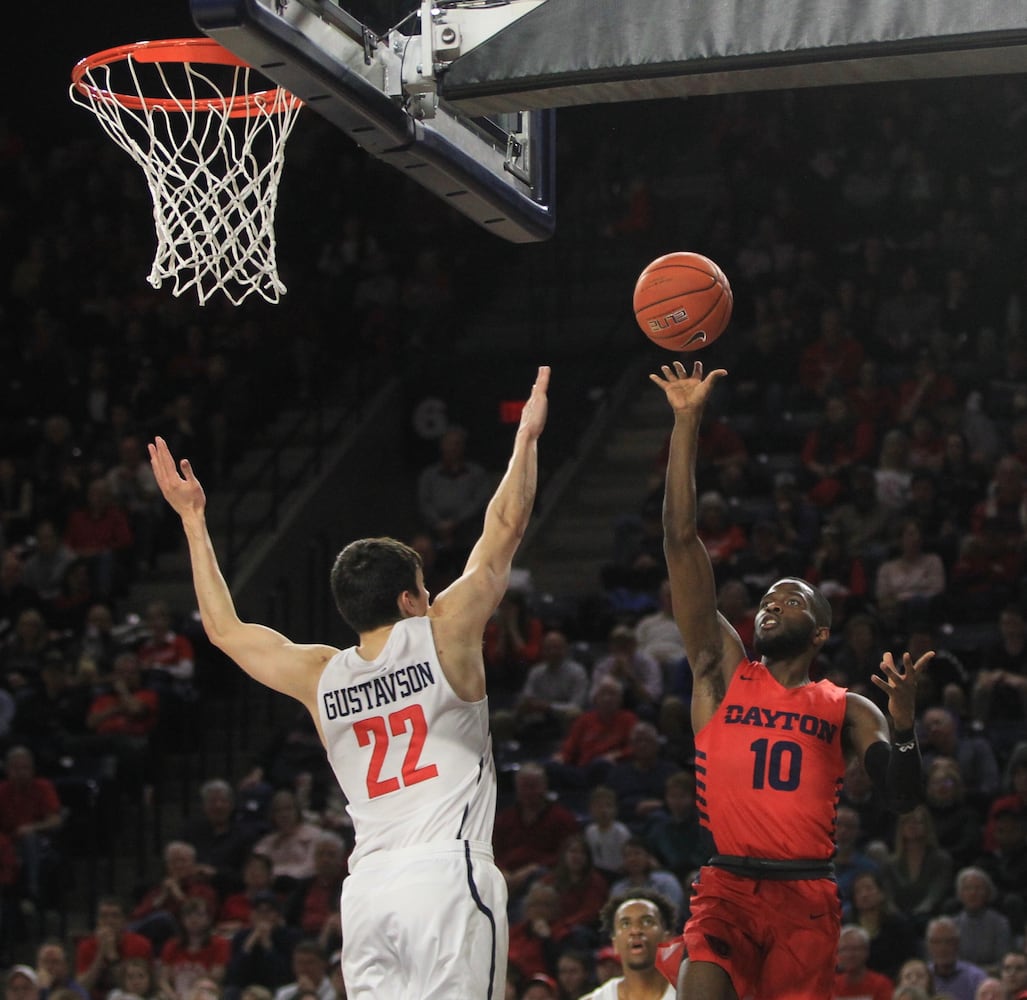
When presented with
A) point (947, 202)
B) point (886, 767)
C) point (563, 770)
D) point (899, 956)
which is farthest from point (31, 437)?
point (886, 767)

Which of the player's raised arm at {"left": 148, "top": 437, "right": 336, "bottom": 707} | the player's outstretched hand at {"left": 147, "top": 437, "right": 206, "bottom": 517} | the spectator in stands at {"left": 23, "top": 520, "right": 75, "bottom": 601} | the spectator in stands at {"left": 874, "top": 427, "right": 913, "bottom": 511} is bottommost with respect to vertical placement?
the spectator in stands at {"left": 23, "top": 520, "right": 75, "bottom": 601}

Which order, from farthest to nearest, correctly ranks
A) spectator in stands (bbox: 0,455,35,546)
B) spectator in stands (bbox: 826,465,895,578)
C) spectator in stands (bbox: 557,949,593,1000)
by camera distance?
Answer: 1. spectator in stands (bbox: 0,455,35,546)
2. spectator in stands (bbox: 826,465,895,578)
3. spectator in stands (bbox: 557,949,593,1000)

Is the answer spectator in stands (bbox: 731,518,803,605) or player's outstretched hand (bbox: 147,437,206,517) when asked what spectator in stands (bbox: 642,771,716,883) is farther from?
player's outstretched hand (bbox: 147,437,206,517)

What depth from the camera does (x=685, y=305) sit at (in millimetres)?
6586

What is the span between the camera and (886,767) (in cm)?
600

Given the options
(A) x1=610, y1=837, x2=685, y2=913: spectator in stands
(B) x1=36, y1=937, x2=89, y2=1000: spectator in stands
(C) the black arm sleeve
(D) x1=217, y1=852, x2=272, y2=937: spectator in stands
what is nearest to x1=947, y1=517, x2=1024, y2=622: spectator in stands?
(A) x1=610, y1=837, x2=685, y2=913: spectator in stands

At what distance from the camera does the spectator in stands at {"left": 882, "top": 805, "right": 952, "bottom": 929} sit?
34.1 feet

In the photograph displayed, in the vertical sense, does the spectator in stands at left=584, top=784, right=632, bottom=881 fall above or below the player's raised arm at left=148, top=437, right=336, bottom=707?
below

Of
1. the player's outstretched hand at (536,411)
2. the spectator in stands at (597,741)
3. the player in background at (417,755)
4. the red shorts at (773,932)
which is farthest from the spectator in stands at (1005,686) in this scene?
the player in background at (417,755)

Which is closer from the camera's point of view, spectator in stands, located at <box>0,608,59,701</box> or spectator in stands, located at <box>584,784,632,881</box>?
spectator in stands, located at <box>584,784,632,881</box>

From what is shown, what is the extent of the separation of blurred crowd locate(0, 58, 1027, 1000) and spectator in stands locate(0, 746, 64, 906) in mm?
24

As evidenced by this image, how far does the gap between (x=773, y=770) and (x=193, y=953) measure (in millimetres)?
6192

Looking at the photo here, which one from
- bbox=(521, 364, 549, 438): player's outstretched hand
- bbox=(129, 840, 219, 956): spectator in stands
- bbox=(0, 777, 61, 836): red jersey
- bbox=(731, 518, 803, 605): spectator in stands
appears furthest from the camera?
bbox=(731, 518, 803, 605): spectator in stands

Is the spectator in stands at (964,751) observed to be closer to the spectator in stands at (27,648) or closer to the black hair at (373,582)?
the black hair at (373,582)
